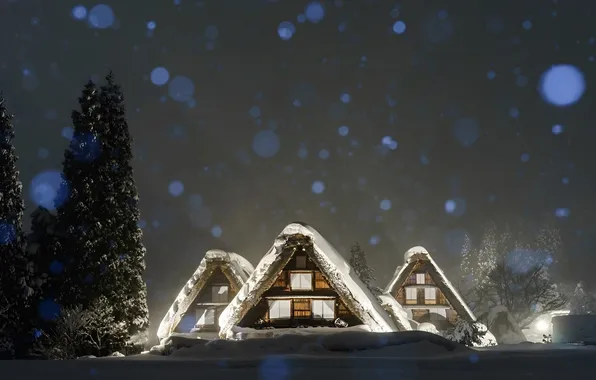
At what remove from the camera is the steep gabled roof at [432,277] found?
118 feet

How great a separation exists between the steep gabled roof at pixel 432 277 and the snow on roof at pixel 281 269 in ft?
41.3

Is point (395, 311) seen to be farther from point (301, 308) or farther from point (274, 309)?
point (274, 309)

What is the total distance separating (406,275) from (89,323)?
2068 cm

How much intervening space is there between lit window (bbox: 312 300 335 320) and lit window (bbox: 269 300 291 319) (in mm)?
1162

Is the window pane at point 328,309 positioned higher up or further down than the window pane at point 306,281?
further down

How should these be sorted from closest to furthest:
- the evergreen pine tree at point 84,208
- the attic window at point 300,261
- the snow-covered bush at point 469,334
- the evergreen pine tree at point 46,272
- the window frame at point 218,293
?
the evergreen pine tree at point 84,208
the evergreen pine tree at point 46,272
the attic window at point 300,261
the snow-covered bush at point 469,334
the window frame at point 218,293

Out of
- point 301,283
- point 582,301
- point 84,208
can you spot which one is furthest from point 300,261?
point 582,301

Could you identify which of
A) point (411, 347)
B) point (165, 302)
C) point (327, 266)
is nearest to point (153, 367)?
point (411, 347)

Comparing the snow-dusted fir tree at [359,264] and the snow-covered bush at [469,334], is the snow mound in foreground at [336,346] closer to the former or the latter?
the snow-covered bush at [469,334]

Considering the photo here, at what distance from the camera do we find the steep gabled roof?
36.1 metres

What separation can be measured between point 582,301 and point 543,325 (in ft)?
155

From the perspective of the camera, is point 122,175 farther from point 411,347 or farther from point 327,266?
point 411,347

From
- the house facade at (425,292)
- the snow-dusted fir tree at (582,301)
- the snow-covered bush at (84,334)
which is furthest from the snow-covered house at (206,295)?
the snow-dusted fir tree at (582,301)

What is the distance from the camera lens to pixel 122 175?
26.7 meters
